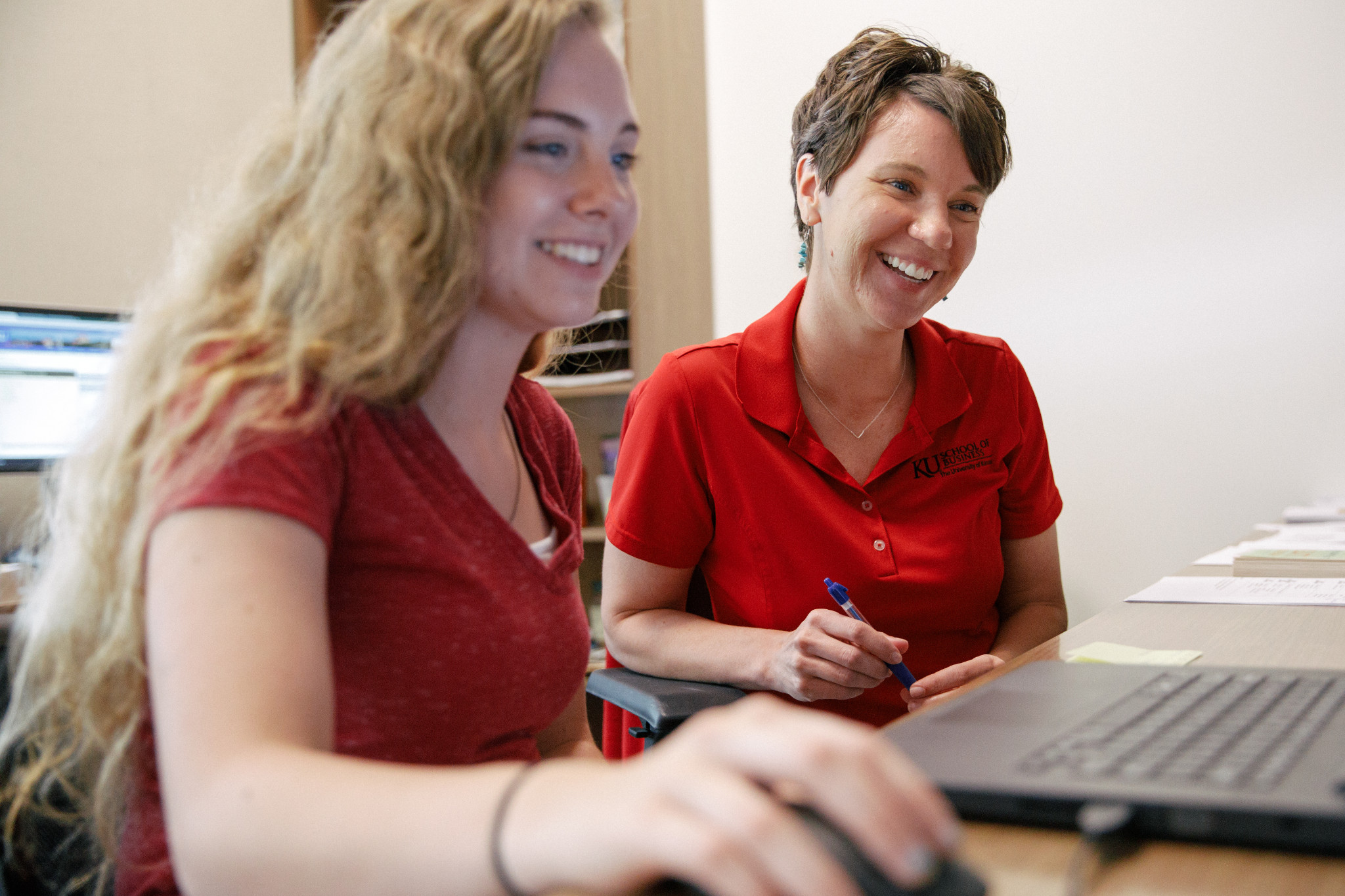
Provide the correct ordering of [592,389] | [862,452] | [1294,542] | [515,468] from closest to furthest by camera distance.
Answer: [515,468], [862,452], [1294,542], [592,389]

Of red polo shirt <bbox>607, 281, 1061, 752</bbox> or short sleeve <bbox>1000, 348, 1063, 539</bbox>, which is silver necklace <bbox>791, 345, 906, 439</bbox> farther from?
short sleeve <bbox>1000, 348, 1063, 539</bbox>

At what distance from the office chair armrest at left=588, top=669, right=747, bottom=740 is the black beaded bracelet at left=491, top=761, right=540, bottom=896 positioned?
2.14ft

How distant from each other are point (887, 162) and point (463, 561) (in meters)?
0.90

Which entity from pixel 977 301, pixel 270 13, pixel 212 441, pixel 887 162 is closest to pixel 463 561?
pixel 212 441

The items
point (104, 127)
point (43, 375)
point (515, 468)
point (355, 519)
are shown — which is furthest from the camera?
point (104, 127)

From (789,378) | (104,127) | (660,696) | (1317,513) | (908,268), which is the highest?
(104,127)

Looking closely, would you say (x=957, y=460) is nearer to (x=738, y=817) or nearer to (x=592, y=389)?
(x=738, y=817)

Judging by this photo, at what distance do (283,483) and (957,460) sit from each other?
3.30ft

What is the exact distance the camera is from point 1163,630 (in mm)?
1075

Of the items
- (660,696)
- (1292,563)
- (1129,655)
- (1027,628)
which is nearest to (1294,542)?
(1292,563)

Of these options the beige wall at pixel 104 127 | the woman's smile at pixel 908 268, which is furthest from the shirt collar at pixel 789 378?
the beige wall at pixel 104 127

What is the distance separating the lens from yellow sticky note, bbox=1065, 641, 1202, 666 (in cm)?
91

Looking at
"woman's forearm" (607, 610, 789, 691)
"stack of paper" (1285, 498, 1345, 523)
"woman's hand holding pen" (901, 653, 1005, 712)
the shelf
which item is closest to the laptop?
"woman's hand holding pen" (901, 653, 1005, 712)

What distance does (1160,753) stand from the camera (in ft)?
1.81
